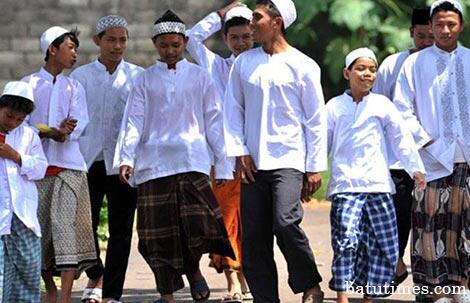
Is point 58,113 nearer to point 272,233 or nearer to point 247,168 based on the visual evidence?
point 247,168

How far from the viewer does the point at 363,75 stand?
9.25 m

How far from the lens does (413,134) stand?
9.18 meters

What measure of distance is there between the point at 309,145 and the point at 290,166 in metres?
0.19

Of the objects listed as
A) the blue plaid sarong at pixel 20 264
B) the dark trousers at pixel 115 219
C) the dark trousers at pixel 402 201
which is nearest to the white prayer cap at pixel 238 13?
the dark trousers at pixel 115 219

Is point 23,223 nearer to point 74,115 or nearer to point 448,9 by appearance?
point 74,115

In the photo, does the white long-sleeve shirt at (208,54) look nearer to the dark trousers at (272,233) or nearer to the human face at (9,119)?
the dark trousers at (272,233)

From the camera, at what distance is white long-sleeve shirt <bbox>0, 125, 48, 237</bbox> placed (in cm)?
870

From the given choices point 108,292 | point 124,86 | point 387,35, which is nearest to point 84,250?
point 108,292

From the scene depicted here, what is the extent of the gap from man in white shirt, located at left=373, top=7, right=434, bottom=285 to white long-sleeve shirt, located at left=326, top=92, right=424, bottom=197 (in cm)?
63

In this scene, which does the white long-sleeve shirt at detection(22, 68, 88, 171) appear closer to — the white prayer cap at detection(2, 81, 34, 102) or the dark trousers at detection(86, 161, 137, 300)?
the dark trousers at detection(86, 161, 137, 300)

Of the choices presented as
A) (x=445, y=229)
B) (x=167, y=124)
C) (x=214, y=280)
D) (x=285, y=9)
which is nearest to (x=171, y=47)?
(x=167, y=124)

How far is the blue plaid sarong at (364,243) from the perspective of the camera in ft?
29.8

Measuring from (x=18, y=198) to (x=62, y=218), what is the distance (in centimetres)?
70

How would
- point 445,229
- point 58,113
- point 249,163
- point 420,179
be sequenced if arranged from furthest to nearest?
point 58,113
point 445,229
point 420,179
point 249,163
